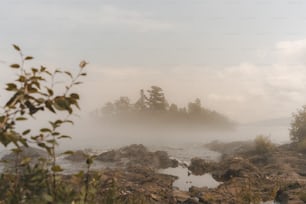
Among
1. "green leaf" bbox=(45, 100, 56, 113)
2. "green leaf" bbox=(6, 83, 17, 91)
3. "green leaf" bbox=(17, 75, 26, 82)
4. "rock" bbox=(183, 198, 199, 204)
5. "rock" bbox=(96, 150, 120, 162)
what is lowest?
"rock" bbox=(183, 198, 199, 204)

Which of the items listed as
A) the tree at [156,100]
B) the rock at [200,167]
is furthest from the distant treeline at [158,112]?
the rock at [200,167]

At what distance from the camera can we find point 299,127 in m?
35.7

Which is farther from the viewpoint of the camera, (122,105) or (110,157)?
(122,105)

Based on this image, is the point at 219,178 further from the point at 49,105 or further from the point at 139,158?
the point at 49,105

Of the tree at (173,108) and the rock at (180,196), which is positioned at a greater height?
the tree at (173,108)

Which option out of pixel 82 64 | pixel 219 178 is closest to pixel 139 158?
pixel 219 178

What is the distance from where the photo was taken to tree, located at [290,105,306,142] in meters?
35.2

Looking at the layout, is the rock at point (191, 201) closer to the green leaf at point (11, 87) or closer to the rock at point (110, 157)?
the green leaf at point (11, 87)

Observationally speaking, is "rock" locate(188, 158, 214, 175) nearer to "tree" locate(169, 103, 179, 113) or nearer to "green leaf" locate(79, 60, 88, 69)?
"green leaf" locate(79, 60, 88, 69)

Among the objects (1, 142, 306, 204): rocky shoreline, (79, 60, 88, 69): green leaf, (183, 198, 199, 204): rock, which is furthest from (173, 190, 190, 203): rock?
(79, 60, 88, 69): green leaf

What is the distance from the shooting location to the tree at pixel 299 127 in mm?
35250

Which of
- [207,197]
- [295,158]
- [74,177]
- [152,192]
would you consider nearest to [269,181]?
[207,197]

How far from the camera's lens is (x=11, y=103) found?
9.36ft

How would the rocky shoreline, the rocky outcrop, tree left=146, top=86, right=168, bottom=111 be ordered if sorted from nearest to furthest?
the rocky shoreline
the rocky outcrop
tree left=146, top=86, right=168, bottom=111
